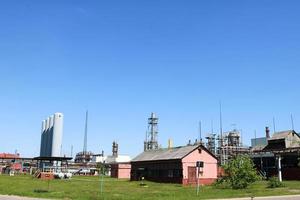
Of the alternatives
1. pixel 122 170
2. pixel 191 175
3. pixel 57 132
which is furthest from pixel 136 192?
pixel 57 132

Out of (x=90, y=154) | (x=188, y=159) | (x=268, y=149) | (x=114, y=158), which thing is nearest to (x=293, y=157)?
(x=268, y=149)

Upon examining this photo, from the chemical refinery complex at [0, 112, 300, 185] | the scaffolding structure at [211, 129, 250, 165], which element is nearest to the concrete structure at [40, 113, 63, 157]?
the chemical refinery complex at [0, 112, 300, 185]

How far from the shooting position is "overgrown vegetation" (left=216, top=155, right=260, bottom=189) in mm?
45094

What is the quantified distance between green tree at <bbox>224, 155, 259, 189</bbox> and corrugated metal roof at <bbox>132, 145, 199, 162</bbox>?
47.2 feet

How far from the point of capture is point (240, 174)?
149 ft

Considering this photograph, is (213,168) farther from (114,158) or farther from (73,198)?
(114,158)

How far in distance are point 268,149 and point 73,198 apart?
169 feet

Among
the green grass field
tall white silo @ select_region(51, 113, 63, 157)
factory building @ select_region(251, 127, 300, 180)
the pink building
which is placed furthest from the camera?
tall white silo @ select_region(51, 113, 63, 157)

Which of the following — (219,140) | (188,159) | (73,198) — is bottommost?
(73,198)

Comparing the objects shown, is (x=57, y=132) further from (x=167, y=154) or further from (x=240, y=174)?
(x=240, y=174)

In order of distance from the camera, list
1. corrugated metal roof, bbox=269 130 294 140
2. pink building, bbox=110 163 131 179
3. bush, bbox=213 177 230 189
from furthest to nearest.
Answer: pink building, bbox=110 163 131 179 → corrugated metal roof, bbox=269 130 294 140 → bush, bbox=213 177 230 189

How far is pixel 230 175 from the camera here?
46281mm

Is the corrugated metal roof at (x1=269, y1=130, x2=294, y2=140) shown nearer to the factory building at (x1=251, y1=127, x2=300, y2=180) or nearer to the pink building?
the factory building at (x1=251, y1=127, x2=300, y2=180)

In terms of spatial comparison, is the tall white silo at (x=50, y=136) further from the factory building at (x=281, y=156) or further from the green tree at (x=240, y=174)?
the green tree at (x=240, y=174)
